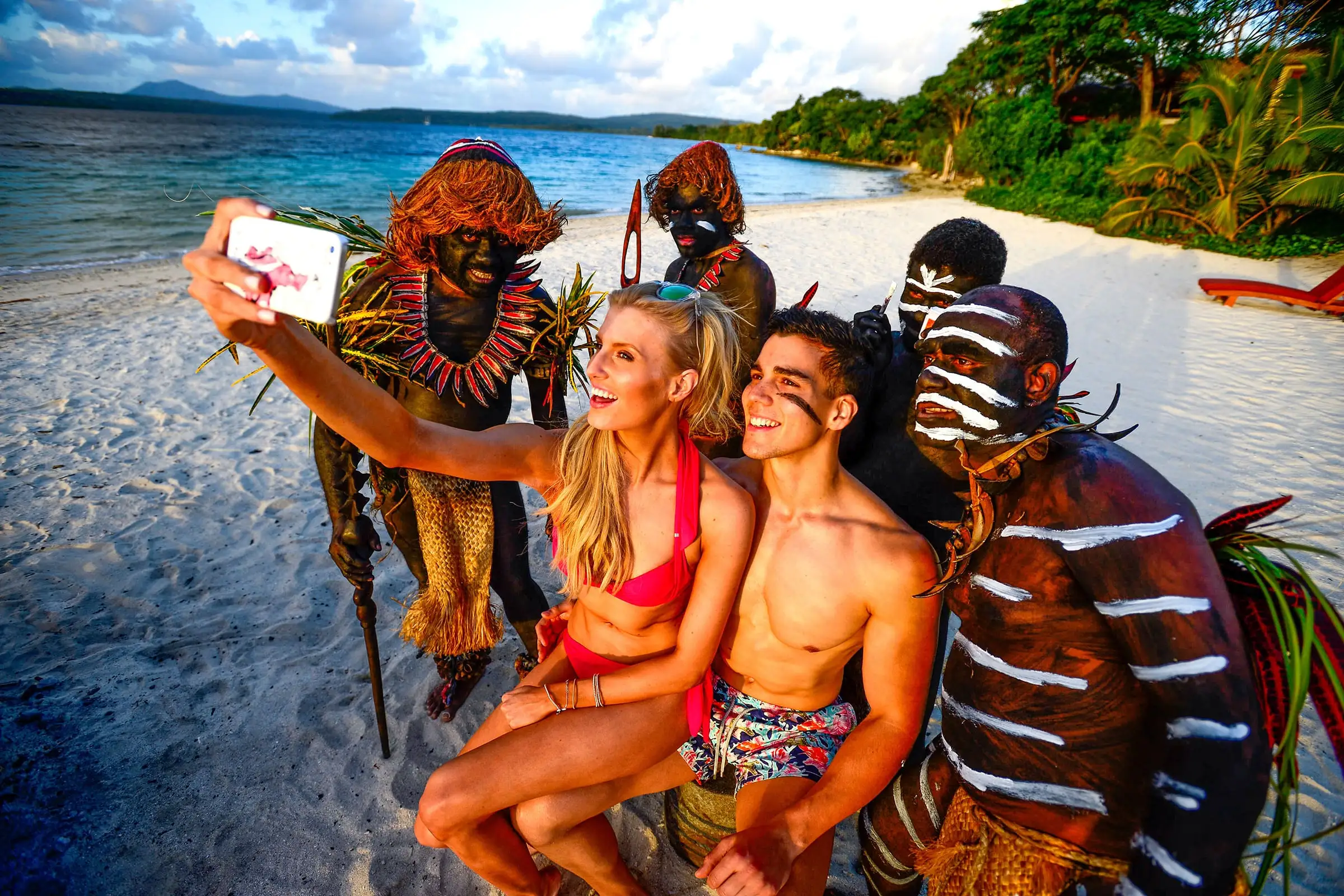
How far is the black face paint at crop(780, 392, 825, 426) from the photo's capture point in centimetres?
186

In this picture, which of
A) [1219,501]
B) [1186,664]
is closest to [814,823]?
[1186,664]

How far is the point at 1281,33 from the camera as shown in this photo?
51.6 feet

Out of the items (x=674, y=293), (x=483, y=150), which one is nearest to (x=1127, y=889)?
(x=674, y=293)

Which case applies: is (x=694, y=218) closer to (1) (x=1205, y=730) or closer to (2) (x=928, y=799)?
(2) (x=928, y=799)

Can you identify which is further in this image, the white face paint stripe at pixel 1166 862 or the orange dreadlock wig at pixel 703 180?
the orange dreadlock wig at pixel 703 180

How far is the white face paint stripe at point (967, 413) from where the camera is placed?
149 cm

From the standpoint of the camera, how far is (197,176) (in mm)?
22031

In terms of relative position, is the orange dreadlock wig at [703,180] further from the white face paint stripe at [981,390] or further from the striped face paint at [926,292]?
the white face paint stripe at [981,390]

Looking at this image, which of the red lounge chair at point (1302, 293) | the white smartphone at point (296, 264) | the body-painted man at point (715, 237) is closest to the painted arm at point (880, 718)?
the white smartphone at point (296, 264)

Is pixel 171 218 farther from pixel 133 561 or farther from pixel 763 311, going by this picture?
pixel 763 311

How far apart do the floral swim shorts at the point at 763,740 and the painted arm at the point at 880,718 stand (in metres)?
0.14

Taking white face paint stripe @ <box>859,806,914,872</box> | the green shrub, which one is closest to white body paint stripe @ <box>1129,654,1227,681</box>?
white face paint stripe @ <box>859,806,914,872</box>

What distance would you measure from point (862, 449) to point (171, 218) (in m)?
18.7

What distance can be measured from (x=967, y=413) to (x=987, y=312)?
0.25 metres
